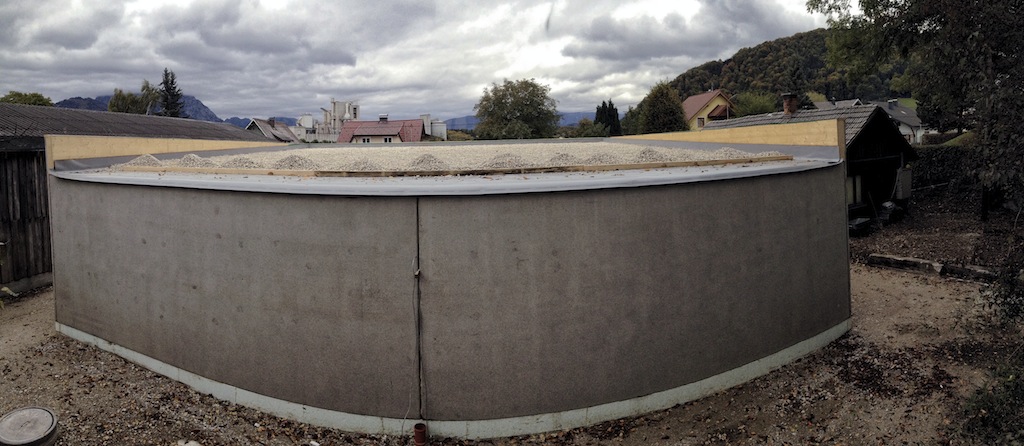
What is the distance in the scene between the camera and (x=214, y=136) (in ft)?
71.2

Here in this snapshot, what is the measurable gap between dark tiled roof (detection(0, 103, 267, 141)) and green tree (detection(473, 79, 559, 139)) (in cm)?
1710

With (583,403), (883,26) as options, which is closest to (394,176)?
(583,403)

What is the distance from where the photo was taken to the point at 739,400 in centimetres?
616

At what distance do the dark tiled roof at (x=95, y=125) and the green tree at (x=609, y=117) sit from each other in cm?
2674

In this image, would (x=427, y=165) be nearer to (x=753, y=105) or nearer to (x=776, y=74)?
(x=753, y=105)

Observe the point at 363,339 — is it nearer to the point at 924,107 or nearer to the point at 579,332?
the point at 579,332

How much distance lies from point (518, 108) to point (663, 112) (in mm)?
9680

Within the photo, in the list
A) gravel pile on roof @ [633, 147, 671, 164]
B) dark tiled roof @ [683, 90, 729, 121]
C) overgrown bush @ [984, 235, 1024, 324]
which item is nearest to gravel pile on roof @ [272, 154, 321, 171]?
gravel pile on roof @ [633, 147, 671, 164]

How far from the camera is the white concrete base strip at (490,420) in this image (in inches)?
214

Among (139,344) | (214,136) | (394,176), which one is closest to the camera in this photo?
(394,176)

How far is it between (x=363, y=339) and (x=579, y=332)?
84.3 inches

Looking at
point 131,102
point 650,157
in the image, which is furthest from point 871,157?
point 131,102

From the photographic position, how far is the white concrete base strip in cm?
543

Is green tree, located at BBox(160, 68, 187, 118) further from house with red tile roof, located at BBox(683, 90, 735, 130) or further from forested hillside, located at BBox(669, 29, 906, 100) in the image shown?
forested hillside, located at BBox(669, 29, 906, 100)
